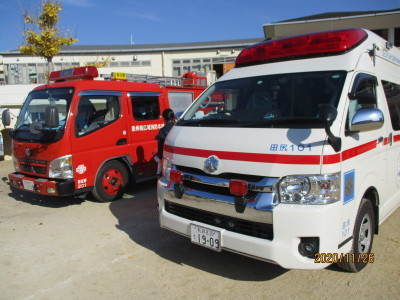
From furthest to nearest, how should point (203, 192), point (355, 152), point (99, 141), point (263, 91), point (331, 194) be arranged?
1. point (99, 141)
2. point (263, 91)
3. point (203, 192)
4. point (355, 152)
5. point (331, 194)

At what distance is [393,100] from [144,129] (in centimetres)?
452

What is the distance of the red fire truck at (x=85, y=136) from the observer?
5488mm

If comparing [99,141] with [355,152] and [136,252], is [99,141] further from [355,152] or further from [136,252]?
[355,152]

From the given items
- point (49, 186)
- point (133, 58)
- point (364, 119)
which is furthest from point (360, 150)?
point (133, 58)

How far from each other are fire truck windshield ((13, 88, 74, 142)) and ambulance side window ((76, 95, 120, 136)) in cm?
25

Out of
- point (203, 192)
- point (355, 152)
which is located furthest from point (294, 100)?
point (203, 192)

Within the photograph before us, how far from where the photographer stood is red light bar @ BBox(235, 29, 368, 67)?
3311mm

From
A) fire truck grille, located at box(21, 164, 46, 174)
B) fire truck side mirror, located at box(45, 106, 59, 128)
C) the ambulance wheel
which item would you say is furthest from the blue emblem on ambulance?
fire truck grille, located at box(21, 164, 46, 174)

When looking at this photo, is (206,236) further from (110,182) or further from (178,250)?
(110,182)

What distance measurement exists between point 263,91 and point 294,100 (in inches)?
17.7

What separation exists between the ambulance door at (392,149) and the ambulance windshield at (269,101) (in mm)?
1068

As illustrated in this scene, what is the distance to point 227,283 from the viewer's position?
3273mm

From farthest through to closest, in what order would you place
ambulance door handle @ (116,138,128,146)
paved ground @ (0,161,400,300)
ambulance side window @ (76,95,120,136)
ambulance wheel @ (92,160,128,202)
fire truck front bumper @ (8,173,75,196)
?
ambulance door handle @ (116,138,128,146), ambulance wheel @ (92,160,128,202), ambulance side window @ (76,95,120,136), fire truck front bumper @ (8,173,75,196), paved ground @ (0,161,400,300)

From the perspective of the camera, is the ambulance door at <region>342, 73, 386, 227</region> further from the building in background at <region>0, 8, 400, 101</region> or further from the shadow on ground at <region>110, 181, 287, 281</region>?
the building in background at <region>0, 8, 400, 101</region>
